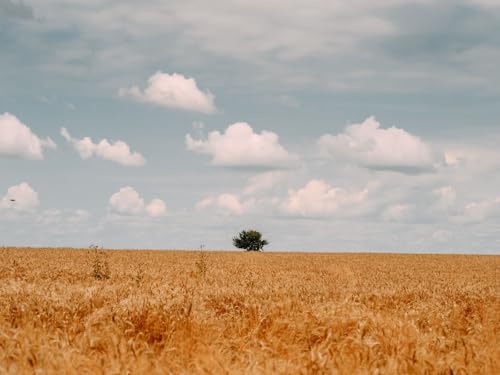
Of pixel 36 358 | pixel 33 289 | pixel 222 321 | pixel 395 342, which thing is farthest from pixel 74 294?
pixel 395 342

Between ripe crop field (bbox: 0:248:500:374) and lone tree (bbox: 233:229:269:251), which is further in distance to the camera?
lone tree (bbox: 233:229:269:251)

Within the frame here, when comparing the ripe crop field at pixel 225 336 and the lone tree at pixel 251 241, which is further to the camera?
the lone tree at pixel 251 241

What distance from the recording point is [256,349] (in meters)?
7.43

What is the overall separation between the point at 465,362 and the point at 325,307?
3.83 m

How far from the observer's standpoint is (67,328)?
864 centimetres

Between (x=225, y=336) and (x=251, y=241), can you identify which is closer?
(x=225, y=336)

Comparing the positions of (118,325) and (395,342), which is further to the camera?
(118,325)

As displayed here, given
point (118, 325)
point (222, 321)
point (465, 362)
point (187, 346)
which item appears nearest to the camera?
point (465, 362)

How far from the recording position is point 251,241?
87500mm

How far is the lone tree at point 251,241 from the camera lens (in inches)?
3438

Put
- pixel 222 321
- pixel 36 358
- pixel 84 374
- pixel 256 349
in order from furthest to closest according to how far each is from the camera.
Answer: pixel 222 321 → pixel 256 349 → pixel 36 358 → pixel 84 374

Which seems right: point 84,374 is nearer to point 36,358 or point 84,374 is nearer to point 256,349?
point 36,358

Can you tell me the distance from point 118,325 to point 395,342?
168 inches

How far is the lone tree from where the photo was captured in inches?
3438
